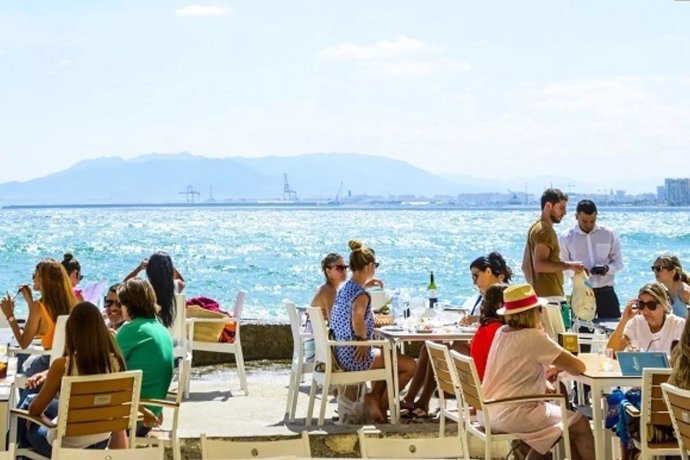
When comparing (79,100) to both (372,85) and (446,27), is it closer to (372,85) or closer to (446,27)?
(372,85)

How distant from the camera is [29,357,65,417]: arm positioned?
6336mm

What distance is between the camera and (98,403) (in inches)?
244

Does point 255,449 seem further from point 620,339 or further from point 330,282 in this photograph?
point 330,282

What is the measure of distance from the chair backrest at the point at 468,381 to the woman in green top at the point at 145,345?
1.41 meters

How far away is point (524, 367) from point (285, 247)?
55.3 m

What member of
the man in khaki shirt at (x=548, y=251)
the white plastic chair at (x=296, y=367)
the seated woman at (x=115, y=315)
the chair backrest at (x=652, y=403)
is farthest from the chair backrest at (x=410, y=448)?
the man in khaki shirt at (x=548, y=251)

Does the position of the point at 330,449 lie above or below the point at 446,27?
below

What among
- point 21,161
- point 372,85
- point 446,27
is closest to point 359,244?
point 446,27

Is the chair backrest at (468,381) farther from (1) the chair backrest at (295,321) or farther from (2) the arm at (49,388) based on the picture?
(1) the chair backrest at (295,321)

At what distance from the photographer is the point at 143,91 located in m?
72.8

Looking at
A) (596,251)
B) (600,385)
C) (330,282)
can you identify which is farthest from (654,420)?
(596,251)

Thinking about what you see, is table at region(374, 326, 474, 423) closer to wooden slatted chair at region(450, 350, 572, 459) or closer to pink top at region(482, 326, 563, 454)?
wooden slatted chair at region(450, 350, 572, 459)

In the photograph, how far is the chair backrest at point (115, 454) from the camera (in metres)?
4.57

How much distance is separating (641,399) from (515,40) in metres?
61.6
